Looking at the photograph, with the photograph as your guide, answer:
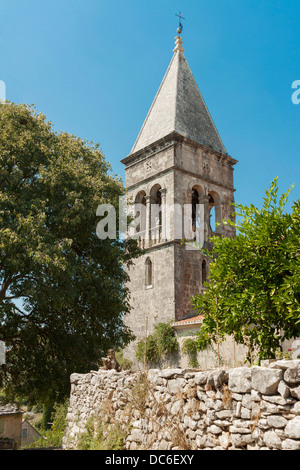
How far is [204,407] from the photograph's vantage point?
560 centimetres

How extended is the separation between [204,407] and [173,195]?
18.4 meters

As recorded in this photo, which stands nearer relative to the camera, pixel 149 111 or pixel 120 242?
pixel 120 242

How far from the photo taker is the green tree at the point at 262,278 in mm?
8336

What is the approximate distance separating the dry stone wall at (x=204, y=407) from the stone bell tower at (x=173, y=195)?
14220mm

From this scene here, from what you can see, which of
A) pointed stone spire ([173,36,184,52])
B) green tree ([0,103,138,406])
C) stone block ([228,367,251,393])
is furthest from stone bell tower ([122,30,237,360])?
stone block ([228,367,251,393])

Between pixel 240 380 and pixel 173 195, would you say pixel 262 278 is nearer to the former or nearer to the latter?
pixel 240 380

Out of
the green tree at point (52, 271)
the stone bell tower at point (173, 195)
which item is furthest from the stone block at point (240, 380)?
the stone bell tower at point (173, 195)

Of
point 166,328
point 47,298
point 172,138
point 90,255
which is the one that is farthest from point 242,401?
point 172,138

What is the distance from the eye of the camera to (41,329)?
13930 millimetres

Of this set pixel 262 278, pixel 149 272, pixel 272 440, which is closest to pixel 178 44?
pixel 149 272

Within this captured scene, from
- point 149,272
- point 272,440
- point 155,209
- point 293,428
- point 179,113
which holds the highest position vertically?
point 179,113

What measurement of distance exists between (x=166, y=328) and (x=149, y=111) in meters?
14.1

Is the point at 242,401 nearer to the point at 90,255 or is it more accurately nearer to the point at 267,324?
the point at 267,324

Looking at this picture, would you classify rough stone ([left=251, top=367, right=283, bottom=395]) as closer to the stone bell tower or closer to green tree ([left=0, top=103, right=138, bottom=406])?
green tree ([left=0, top=103, right=138, bottom=406])
